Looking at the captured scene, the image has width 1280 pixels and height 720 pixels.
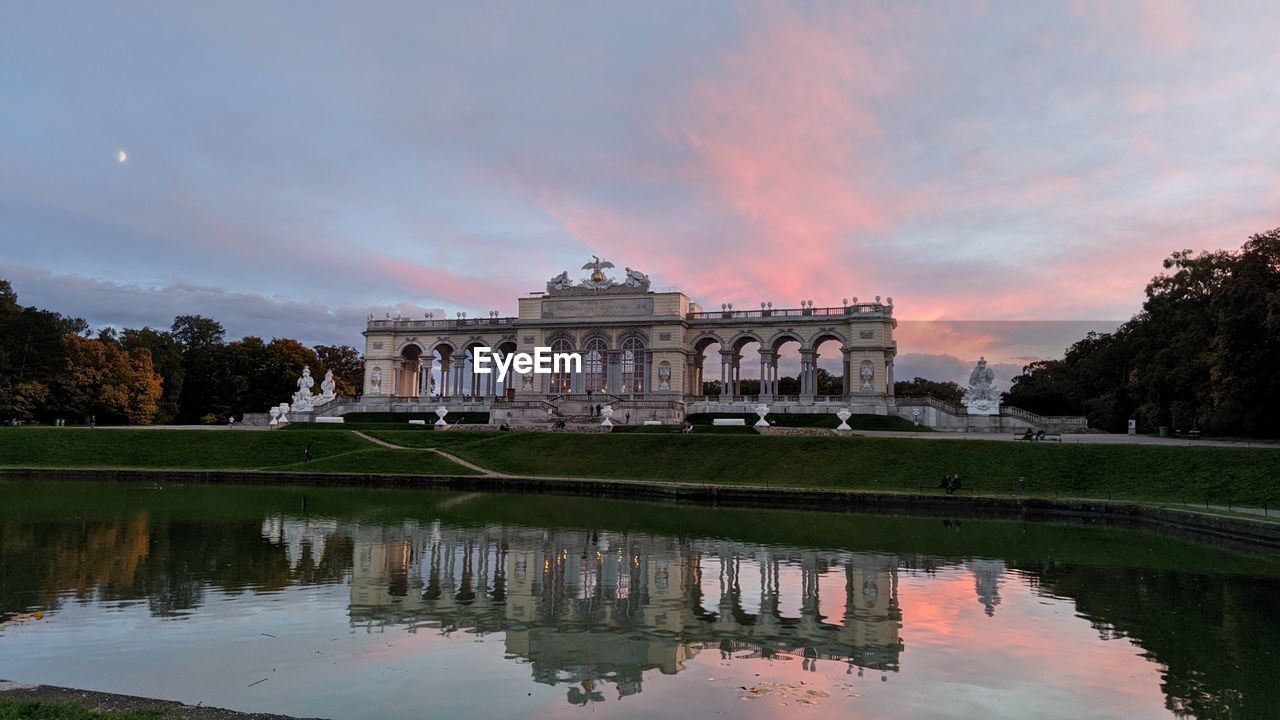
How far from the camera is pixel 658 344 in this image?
6694 centimetres

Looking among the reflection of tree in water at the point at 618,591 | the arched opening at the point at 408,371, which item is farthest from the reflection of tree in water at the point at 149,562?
the arched opening at the point at 408,371

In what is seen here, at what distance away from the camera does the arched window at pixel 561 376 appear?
69125 millimetres

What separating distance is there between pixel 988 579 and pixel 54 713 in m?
15.5

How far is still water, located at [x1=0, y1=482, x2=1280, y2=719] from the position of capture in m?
9.67

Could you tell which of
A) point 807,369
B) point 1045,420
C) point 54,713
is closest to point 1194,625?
point 54,713

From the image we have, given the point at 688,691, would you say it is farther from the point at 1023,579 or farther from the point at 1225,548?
the point at 1225,548

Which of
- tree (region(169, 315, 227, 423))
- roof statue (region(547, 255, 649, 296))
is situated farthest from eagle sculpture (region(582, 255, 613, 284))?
tree (region(169, 315, 227, 423))

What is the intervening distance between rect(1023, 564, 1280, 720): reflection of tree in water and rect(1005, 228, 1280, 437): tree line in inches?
894

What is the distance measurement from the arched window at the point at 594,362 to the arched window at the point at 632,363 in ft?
5.47

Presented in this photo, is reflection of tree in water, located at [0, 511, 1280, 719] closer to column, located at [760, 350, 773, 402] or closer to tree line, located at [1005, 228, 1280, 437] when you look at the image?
tree line, located at [1005, 228, 1280, 437]

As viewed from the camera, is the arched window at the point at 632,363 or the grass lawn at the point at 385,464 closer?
the grass lawn at the point at 385,464

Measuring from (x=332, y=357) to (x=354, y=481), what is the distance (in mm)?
59498

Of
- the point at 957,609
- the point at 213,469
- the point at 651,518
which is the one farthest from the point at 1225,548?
the point at 213,469

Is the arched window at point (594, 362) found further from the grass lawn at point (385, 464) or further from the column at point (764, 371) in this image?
the grass lawn at point (385, 464)
